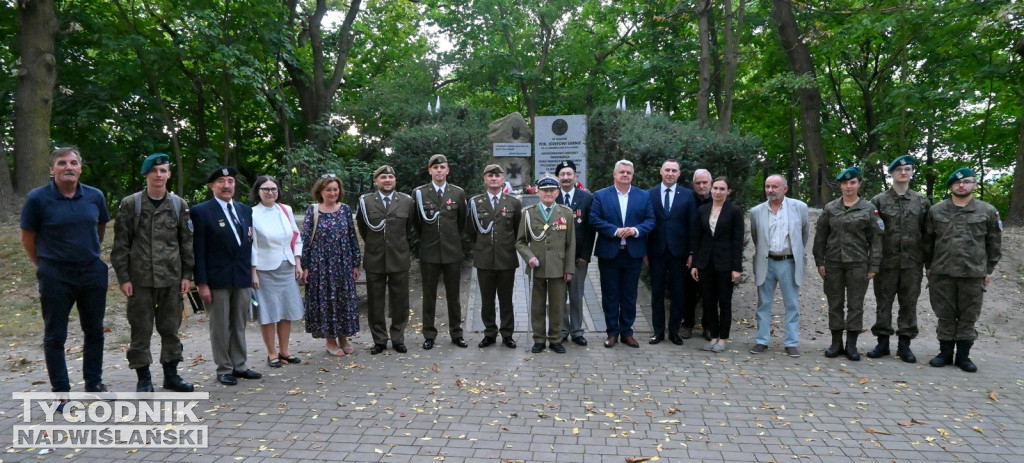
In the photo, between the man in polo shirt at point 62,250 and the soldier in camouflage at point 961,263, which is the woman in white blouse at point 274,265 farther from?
the soldier in camouflage at point 961,263

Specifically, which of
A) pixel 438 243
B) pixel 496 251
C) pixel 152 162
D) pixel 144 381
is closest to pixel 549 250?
pixel 496 251

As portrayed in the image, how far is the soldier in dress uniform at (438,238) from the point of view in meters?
6.68

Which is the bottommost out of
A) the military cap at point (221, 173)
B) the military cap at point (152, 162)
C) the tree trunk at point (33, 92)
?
the military cap at point (221, 173)

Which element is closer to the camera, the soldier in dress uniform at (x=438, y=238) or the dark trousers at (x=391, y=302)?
the dark trousers at (x=391, y=302)

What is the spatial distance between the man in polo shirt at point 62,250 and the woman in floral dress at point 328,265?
1.87m

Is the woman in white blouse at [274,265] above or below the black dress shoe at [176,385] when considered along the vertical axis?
above

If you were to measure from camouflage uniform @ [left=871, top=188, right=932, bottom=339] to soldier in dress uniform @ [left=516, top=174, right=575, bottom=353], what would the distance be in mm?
3127

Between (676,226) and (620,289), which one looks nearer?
(676,226)

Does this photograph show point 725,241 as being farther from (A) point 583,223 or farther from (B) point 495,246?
(B) point 495,246

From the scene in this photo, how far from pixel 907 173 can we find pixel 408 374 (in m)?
5.22

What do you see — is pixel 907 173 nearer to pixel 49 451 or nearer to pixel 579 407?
pixel 579 407

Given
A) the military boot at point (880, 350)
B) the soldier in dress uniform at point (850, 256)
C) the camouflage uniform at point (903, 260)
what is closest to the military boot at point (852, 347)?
the soldier in dress uniform at point (850, 256)

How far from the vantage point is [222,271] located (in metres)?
5.46

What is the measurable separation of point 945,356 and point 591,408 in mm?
3835
